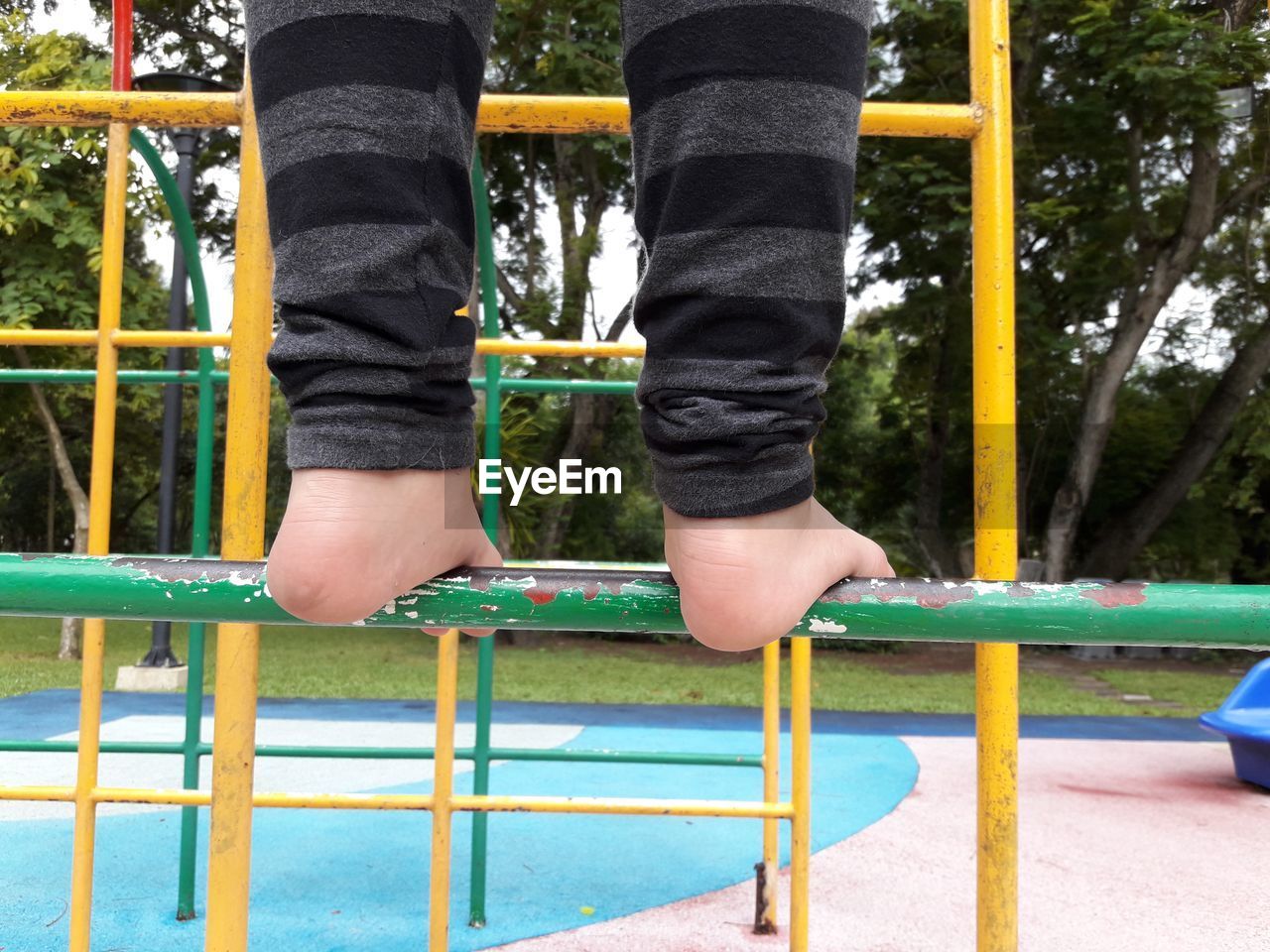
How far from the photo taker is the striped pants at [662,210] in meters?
0.48

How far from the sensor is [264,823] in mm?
3039

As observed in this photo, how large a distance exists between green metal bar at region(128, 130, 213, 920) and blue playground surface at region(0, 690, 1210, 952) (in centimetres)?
14

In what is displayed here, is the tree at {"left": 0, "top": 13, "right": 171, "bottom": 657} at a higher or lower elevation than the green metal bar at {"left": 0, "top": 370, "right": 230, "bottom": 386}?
higher

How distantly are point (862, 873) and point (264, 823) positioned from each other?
1754 millimetres

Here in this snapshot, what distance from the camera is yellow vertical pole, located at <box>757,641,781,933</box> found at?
204 centimetres

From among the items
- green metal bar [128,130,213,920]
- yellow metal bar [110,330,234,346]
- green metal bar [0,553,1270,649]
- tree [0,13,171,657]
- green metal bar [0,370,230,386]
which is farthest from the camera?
tree [0,13,171,657]

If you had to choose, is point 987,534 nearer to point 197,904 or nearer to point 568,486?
point 568,486

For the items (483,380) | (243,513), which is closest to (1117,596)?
(243,513)

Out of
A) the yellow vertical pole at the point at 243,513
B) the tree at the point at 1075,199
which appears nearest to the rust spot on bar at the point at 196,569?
the yellow vertical pole at the point at 243,513

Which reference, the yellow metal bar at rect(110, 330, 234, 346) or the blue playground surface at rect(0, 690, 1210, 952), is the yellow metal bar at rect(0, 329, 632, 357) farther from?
the blue playground surface at rect(0, 690, 1210, 952)

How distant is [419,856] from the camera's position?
2740 mm

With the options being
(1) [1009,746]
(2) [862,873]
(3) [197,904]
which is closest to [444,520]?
(1) [1009,746]

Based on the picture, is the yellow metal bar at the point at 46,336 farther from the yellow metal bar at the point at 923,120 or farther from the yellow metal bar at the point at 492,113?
the yellow metal bar at the point at 923,120

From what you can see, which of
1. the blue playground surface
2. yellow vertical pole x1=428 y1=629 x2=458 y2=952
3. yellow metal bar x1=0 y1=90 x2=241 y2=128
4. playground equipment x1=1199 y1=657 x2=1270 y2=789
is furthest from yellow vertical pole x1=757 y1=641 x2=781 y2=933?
playground equipment x1=1199 y1=657 x2=1270 y2=789
